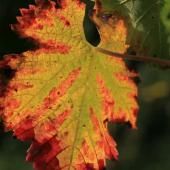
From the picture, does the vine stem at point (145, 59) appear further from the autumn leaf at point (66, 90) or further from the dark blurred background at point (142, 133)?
the dark blurred background at point (142, 133)

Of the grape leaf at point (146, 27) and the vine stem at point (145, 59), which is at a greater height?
the grape leaf at point (146, 27)


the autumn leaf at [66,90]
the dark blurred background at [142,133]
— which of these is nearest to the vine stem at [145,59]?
the autumn leaf at [66,90]

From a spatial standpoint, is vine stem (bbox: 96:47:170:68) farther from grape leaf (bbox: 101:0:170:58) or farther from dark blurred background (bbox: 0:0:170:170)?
dark blurred background (bbox: 0:0:170:170)

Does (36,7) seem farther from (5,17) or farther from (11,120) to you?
(5,17)

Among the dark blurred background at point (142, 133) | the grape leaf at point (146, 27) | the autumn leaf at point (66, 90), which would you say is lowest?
the dark blurred background at point (142, 133)

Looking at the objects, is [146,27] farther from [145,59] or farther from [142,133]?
[142,133]

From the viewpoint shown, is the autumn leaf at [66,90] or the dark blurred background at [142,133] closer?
the autumn leaf at [66,90]

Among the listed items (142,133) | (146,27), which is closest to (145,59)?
(146,27)

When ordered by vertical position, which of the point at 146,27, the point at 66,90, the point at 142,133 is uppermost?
the point at 146,27
